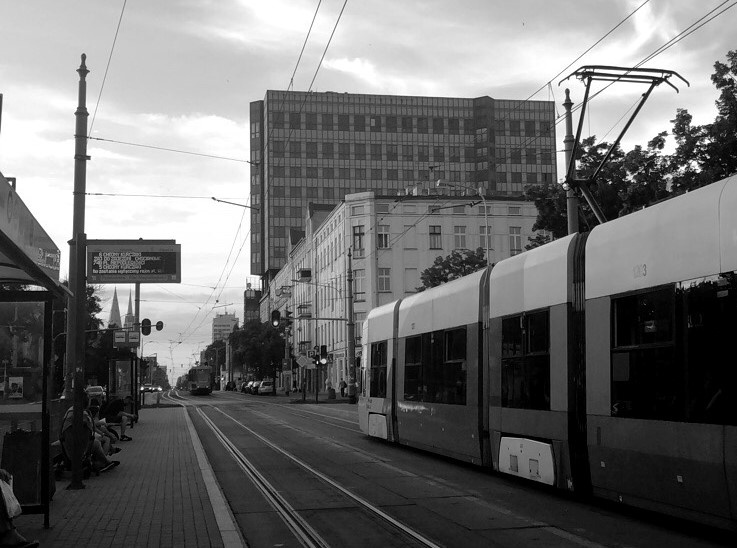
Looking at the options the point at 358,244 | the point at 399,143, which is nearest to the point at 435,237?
the point at 358,244

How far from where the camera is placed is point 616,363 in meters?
9.57

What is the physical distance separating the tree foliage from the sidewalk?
8.41 metres

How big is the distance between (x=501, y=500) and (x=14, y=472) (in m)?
5.94

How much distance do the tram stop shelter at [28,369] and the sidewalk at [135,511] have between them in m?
0.54

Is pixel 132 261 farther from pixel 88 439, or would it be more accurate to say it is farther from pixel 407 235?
pixel 407 235

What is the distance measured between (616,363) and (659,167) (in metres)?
12.8

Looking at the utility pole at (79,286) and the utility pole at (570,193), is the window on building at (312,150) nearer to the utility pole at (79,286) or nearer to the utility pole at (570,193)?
the utility pole at (570,193)

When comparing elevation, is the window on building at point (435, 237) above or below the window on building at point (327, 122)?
below

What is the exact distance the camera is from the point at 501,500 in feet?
37.0

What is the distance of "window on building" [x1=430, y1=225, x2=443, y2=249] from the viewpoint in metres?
74.9

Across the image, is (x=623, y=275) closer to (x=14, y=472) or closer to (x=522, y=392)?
(x=522, y=392)

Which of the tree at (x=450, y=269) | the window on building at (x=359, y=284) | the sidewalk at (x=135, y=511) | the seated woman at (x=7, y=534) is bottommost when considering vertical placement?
the sidewalk at (x=135, y=511)

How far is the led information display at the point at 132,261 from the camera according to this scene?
31.2 meters

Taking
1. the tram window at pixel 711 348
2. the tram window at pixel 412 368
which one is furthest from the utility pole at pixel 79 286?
the tram window at pixel 711 348
